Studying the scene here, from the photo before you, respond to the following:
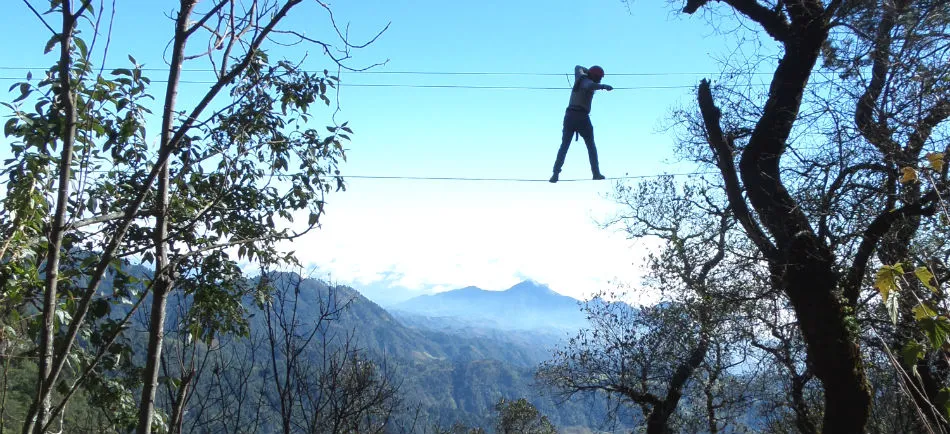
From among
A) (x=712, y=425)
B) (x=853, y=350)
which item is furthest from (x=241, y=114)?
(x=712, y=425)

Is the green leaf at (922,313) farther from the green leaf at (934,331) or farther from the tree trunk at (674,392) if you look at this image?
the tree trunk at (674,392)

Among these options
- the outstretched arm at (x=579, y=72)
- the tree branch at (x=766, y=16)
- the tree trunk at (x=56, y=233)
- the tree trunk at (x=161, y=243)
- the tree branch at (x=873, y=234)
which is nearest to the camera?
the tree trunk at (x=56, y=233)

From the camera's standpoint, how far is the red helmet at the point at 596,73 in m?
9.55

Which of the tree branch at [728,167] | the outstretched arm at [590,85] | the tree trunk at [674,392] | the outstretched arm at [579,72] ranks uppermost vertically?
the outstretched arm at [579,72]

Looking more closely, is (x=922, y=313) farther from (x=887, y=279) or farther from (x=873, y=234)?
(x=873, y=234)

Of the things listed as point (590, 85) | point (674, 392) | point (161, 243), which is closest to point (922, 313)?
point (161, 243)

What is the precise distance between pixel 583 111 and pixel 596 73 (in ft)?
2.05

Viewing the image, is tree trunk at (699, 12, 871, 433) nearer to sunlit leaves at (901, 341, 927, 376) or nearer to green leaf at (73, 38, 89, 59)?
sunlit leaves at (901, 341, 927, 376)

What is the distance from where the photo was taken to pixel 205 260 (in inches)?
173

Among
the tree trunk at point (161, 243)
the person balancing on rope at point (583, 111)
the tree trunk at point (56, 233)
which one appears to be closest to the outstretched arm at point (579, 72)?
the person balancing on rope at point (583, 111)

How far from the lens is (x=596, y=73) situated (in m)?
9.55

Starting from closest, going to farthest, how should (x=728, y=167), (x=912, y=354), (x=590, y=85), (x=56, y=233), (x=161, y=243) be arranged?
1. (x=56, y=233)
2. (x=912, y=354)
3. (x=161, y=243)
4. (x=728, y=167)
5. (x=590, y=85)

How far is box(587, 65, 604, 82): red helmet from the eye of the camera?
31.3 feet

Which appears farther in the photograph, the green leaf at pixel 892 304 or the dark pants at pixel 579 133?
the dark pants at pixel 579 133
